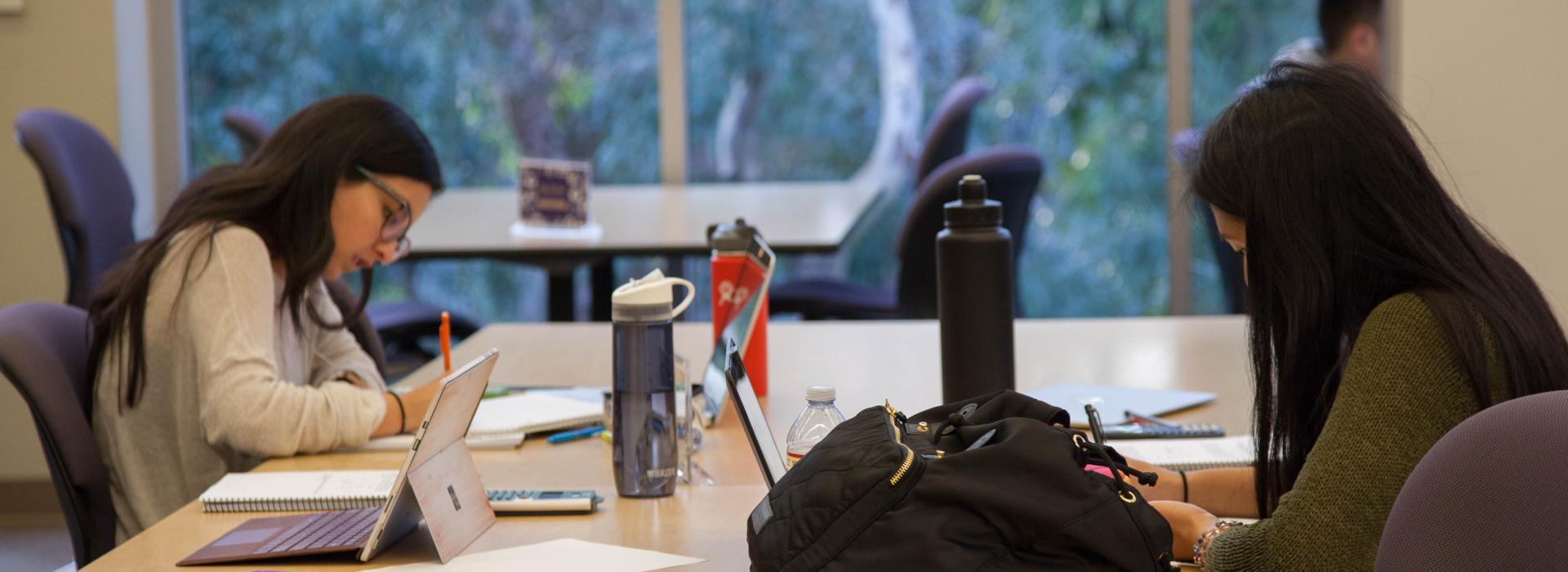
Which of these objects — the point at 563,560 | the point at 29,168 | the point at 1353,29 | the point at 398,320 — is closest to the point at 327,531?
the point at 563,560

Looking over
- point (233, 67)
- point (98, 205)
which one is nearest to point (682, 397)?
point (98, 205)

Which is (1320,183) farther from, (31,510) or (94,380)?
(31,510)

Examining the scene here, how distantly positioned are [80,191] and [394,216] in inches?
64.0

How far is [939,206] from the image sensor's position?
337 centimetres

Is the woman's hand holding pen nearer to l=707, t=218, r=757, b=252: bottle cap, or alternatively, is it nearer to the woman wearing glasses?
the woman wearing glasses

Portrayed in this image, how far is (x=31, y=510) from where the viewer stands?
13.5 feet

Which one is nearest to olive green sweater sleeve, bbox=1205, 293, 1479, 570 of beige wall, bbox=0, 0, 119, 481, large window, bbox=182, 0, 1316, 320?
large window, bbox=182, 0, 1316, 320

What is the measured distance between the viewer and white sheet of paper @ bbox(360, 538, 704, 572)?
1188mm

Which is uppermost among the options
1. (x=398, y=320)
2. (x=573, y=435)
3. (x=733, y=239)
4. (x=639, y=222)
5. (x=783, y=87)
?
(x=783, y=87)

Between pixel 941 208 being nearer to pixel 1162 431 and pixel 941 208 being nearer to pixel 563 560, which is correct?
pixel 1162 431

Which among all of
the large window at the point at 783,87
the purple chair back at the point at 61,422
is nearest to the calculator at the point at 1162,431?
the purple chair back at the point at 61,422

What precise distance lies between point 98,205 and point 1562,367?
314 centimetres

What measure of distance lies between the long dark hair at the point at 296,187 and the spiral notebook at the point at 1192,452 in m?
1.04

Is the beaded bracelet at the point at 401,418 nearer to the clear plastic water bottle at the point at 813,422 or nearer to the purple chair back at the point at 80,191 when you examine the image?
the clear plastic water bottle at the point at 813,422
